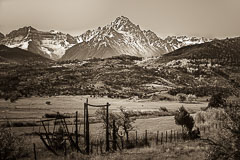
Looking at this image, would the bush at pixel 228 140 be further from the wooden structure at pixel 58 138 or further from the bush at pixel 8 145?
the bush at pixel 8 145

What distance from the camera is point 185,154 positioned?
34.5m

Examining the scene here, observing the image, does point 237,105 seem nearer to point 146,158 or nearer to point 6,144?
point 146,158

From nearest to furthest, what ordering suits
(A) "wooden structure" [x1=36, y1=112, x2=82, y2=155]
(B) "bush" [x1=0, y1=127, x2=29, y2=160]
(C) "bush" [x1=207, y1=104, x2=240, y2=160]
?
1. (C) "bush" [x1=207, y1=104, x2=240, y2=160]
2. (B) "bush" [x1=0, y1=127, x2=29, y2=160]
3. (A) "wooden structure" [x1=36, y1=112, x2=82, y2=155]

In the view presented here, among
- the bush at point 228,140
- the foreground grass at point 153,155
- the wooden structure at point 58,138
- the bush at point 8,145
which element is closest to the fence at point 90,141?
the wooden structure at point 58,138

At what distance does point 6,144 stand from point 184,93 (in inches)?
5632

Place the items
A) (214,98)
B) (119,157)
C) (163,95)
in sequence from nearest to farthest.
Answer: (119,157) < (214,98) < (163,95)

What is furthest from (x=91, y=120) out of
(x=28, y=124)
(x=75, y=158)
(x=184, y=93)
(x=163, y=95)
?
(x=184, y=93)

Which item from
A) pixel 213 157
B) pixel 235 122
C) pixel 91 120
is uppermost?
pixel 235 122

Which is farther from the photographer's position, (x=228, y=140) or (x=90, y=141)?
(x=90, y=141)

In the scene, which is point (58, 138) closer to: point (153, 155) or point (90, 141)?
point (90, 141)

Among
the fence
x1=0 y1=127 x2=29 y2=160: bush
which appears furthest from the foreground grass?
x1=0 y1=127 x2=29 y2=160: bush

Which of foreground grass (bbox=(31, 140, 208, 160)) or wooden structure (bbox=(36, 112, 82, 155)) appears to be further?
wooden structure (bbox=(36, 112, 82, 155))

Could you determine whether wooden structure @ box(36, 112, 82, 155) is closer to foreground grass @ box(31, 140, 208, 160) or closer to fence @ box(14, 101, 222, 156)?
fence @ box(14, 101, 222, 156)

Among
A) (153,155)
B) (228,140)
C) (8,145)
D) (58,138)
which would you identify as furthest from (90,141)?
(228,140)
